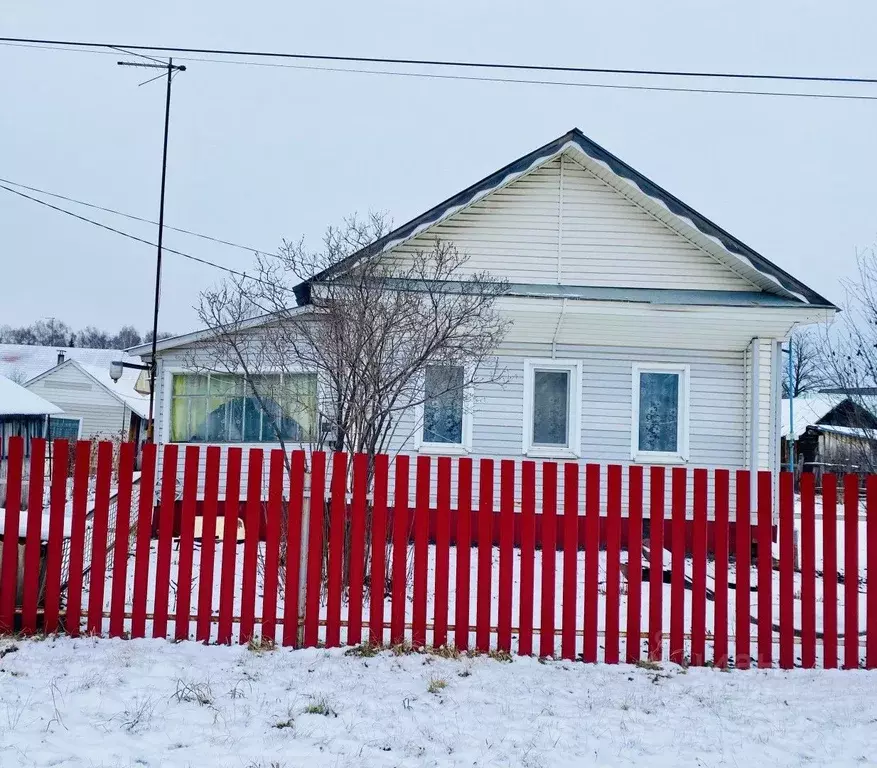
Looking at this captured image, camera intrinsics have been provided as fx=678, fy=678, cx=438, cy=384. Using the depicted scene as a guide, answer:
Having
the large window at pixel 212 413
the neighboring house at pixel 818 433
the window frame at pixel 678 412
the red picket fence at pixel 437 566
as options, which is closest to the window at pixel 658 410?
the window frame at pixel 678 412

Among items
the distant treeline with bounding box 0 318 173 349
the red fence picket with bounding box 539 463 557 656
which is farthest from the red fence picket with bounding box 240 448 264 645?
the distant treeline with bounding box 0 318 173 349

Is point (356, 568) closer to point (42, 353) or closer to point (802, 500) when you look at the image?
point (802, 500)

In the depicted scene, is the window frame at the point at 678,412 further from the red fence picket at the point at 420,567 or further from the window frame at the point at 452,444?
the red fence picket at the point at 420,567

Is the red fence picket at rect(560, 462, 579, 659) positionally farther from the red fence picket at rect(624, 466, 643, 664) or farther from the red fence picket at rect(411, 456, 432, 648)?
the red fence picket at rect(411, 456, 432, 648)

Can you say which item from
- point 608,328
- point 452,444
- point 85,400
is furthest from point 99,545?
point 85,400

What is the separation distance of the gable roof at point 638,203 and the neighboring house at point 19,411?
812 inches

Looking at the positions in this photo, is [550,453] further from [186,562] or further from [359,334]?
[186,562]

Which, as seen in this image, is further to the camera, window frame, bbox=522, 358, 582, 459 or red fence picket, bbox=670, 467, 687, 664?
window frame, bbox=522, 358, 582, 459

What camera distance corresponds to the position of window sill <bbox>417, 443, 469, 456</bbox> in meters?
10.4

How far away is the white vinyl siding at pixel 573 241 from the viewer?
35.3 feet

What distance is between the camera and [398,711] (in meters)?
3.70

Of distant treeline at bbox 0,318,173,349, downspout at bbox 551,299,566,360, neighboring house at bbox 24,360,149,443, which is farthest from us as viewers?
distant treeline at bbox 0,318,173,349

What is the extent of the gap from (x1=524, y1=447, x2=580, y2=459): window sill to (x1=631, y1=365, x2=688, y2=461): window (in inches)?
39.5

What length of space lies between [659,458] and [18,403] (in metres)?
25.2
